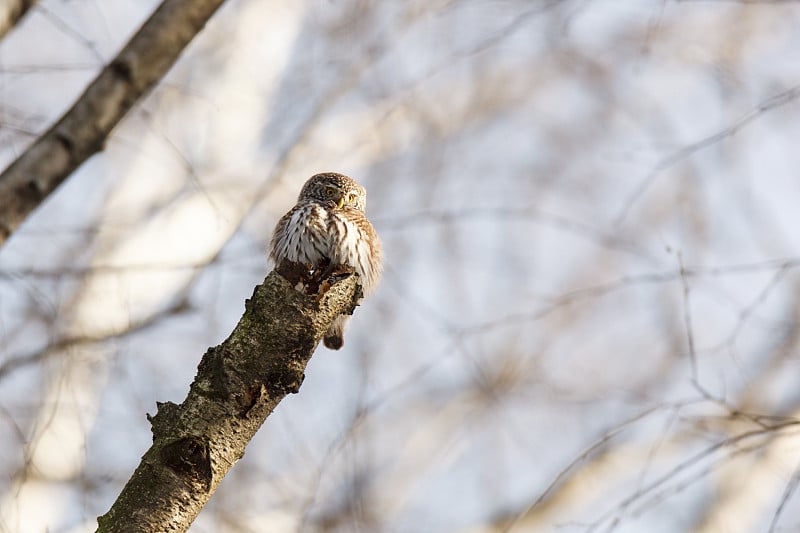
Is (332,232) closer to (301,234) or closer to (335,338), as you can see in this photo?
(301,234)

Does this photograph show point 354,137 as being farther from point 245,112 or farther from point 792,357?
point 792,357

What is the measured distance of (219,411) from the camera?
2.35 meters

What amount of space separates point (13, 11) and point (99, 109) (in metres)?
0.89

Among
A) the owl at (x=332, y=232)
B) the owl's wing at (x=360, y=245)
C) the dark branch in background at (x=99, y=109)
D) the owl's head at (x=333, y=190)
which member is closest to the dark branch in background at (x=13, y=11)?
the dark branch in background at (x=99, y=109)

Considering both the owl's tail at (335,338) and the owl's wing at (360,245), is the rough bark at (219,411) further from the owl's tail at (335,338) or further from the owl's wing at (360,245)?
the owl's tail at (335,338)

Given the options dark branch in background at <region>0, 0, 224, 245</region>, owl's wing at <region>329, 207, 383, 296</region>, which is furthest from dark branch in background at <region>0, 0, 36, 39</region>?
owl's wing at <region>329, 207, 383, 296</region>

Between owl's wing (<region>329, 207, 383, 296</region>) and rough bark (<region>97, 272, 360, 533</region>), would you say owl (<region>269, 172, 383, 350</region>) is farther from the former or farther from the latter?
rough bark (<region>97, 272, 360, 533</region>)

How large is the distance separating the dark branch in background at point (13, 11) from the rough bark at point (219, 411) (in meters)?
1.40

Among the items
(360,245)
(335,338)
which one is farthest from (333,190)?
(360,245)

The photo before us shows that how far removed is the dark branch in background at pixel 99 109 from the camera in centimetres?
232

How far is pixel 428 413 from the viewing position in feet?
24.2

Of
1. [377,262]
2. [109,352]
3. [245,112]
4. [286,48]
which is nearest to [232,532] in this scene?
[109,352]

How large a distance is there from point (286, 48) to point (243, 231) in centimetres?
116

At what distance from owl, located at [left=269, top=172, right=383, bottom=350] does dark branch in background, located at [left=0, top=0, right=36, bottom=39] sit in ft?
4.55
